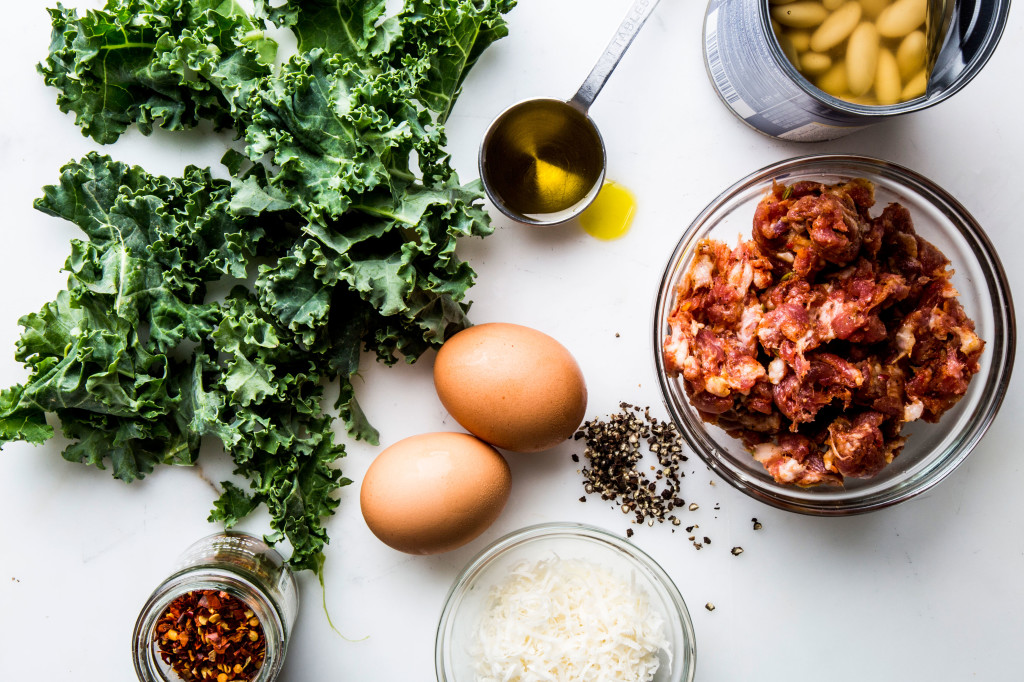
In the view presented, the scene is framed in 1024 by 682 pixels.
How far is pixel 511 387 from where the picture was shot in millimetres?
1378

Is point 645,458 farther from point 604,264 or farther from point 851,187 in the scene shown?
point 851,187

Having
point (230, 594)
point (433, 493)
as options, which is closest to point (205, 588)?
point (230, 594)

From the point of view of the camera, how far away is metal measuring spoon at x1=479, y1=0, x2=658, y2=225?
60.8 inches

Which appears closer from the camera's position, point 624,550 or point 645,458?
point 624,550

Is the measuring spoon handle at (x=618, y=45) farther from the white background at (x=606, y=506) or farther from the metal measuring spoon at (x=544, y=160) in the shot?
the white background at (x=606, y=506)

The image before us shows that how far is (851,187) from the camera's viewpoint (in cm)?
136

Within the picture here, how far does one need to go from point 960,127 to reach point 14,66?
2.29 metres

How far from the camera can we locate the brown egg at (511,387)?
1.38m

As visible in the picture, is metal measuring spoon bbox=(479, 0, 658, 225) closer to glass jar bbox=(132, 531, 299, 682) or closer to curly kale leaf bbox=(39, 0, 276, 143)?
curly kale leaf bbox=(39, 0, 276, 143)

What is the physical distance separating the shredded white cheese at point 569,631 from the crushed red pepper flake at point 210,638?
0.49m

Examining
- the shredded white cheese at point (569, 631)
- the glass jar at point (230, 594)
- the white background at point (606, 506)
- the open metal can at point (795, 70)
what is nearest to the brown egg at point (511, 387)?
the white background at point (606, 506)

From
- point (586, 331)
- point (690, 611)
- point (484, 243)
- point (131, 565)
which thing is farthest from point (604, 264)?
point (131, 565)

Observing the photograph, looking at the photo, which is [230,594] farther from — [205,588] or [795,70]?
[795,70]

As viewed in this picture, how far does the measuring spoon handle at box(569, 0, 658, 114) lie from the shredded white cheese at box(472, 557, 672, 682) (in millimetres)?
1090
